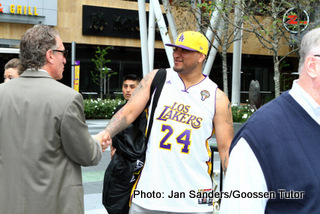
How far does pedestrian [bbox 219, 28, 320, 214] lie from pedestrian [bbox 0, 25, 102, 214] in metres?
1.37

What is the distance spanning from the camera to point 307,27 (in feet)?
52.8

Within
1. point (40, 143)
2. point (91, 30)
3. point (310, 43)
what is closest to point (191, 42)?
point (40, 143)

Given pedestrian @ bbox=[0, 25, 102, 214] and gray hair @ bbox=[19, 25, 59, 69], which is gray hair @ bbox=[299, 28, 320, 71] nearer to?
pedestrian @ bbox=[0, 25, 102, 214]

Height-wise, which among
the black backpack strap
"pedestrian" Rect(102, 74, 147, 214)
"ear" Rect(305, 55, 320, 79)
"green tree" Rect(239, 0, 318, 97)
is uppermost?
"green tree" Rect(239, 0, 318, 97)

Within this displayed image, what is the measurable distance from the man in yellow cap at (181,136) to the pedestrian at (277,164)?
1.65 metres

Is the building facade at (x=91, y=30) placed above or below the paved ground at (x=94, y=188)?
above

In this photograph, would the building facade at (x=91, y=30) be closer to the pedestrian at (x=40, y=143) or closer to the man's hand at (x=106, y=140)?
the man's hand at (x=106, y=140)

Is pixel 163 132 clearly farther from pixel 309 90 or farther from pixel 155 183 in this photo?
pixel 309 90

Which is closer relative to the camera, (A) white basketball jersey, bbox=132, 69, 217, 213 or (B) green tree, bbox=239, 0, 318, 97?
(A) white basketball jersey, bbox=132, 69, 217, 213

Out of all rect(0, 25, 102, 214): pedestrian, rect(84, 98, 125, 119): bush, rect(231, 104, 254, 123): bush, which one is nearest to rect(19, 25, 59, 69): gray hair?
rect(0, 25, 102, 214): pedestrian

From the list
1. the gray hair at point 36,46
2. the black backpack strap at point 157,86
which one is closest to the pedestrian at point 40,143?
the gray hair at point 36,46

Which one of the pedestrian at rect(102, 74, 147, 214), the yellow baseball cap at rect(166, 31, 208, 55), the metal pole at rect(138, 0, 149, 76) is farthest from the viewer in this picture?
the metal pole at rect(138, 0, 149, 76)

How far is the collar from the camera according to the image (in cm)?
178

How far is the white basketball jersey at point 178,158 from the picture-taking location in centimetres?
341
